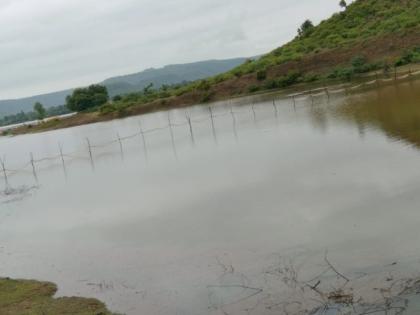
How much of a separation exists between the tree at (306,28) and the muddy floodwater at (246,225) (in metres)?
48.9

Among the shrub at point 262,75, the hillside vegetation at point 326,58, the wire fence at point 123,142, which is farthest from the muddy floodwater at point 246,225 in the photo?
the shrub at point 262,75

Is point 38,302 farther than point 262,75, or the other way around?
point 262,75

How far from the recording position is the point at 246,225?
509 inches

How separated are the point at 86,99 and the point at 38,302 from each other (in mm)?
75230

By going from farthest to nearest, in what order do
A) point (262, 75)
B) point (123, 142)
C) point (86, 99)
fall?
point (86, 99) → point (262, 75) → point (123, 142)

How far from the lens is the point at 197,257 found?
11.5m

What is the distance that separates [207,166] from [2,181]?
53.6 feet

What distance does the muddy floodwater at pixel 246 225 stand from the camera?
891 centimetres

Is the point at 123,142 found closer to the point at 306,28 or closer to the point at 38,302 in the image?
the point at 38,302

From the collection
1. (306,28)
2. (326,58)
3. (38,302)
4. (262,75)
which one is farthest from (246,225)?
(306,28)

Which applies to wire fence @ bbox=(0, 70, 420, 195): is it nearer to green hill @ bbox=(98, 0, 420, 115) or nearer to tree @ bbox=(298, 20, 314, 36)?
A: green hill @ bbox=(98, 0, 420, 115)

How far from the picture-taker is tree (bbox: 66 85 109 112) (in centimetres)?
8275

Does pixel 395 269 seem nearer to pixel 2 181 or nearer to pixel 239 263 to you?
pixel 239 263

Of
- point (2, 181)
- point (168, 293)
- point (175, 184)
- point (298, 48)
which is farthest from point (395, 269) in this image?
point (298, 48)
